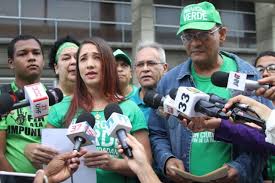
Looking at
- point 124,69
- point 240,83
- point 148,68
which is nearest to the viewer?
point 240,83

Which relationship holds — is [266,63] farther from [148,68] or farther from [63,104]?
[63,104]

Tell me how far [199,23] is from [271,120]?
1118 mm

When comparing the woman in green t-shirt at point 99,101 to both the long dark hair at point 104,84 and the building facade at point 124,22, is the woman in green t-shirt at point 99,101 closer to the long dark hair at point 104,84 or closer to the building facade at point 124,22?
the long dark hair at point 104,84

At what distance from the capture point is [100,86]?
2.83m

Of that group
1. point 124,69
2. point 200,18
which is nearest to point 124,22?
point 124,69

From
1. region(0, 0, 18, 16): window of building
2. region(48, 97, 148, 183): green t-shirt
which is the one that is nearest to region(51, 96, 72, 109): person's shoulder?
region(48, 97, 148, 183): green t-shirt

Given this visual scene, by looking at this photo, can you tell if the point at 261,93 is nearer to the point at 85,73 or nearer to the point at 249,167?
the point at 249,167

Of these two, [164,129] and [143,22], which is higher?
[143,22]

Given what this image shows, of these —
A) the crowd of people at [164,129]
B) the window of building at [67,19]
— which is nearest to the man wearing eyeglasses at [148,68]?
the crowd of people at [164,129]

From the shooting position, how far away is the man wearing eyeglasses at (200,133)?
2.71m

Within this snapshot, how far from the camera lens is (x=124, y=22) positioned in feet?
42.5

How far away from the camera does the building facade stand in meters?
11.8

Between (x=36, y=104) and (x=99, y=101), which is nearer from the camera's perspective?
(x=36, y=104)

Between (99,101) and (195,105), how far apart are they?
0.95m
